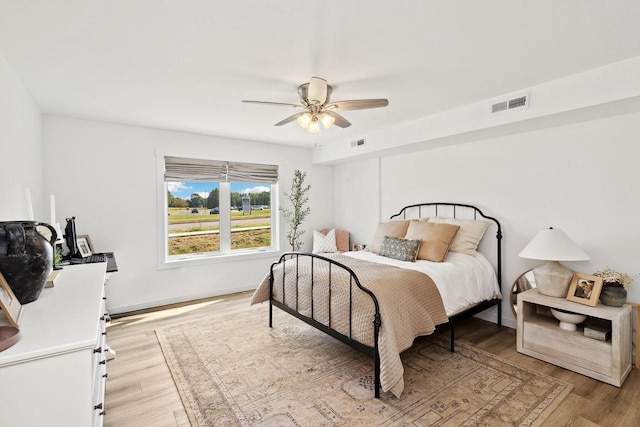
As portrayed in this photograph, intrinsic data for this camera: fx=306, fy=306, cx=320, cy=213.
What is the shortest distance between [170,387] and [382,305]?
1.75m

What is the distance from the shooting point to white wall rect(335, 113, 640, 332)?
2.69 m

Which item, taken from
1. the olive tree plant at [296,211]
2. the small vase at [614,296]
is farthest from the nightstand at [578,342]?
the olive tree plant at [296,211]

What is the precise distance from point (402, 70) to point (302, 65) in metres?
0.78

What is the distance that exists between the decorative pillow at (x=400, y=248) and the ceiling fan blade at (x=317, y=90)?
187cm

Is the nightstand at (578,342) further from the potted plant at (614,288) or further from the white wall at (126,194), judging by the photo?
the white wall at (126,194)

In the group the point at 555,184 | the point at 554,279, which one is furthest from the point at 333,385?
the point at 555,184

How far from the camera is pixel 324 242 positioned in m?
5.32

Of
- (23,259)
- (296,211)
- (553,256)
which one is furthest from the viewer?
(296,211)

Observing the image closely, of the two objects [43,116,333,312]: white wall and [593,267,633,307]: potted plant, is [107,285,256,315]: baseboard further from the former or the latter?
[593,267,633,307]: potted plant

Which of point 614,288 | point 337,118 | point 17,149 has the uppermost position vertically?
point 337,118

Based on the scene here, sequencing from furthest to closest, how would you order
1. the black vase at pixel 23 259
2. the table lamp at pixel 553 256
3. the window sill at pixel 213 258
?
the window sill at pixel 213 258 → the table lamp at pixel 553 256 → the black vase at pixel 23 259

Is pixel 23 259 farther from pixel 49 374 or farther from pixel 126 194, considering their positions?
pixel 126 194

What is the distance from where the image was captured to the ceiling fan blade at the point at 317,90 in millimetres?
2322

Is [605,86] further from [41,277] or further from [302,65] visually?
[41,277]
